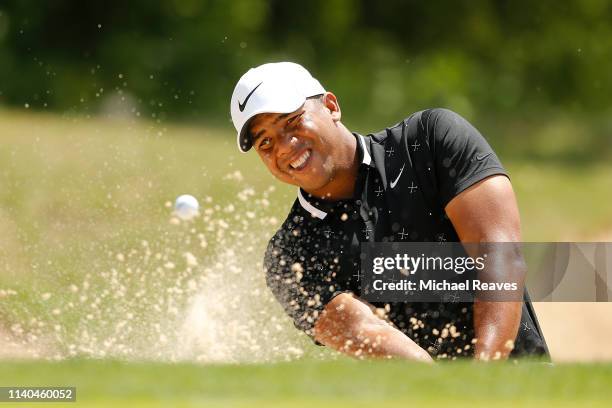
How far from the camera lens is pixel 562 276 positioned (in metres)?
5.27

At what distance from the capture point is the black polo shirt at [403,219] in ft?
14.0

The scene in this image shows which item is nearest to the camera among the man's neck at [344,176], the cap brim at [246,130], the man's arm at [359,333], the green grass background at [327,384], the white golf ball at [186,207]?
the green grass background at [327,384]

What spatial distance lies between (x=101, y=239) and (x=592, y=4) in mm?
16254

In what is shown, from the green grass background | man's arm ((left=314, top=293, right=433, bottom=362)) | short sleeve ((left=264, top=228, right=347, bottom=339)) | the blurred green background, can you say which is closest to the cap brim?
short sleeve ((left=264, top=228, right=347, bottom=339))

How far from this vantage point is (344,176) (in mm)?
4391

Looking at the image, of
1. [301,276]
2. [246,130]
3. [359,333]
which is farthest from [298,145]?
[359,333]

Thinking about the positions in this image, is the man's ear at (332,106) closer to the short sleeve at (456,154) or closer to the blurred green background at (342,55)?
the short sleeve at (456,154)

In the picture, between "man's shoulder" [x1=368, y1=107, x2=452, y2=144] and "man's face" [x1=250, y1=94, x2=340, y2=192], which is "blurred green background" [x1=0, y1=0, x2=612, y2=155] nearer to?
"man's shoulder" [x1=368, y1=107, x2=452, y2=144]

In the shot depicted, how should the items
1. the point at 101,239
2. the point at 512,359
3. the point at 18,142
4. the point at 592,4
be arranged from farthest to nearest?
the point at 592,4, the point at 18,142, the point at 101,239, the point at 512,359

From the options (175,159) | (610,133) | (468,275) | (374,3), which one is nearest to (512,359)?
(468,275)

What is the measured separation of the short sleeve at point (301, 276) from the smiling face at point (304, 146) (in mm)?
257

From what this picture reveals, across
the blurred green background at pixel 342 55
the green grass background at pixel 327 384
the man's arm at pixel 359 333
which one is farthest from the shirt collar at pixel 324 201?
the blurred green background at pixel 342 55

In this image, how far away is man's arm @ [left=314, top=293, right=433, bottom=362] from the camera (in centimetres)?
406

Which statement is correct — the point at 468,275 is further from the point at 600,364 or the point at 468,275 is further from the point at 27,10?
the point at 27,10
